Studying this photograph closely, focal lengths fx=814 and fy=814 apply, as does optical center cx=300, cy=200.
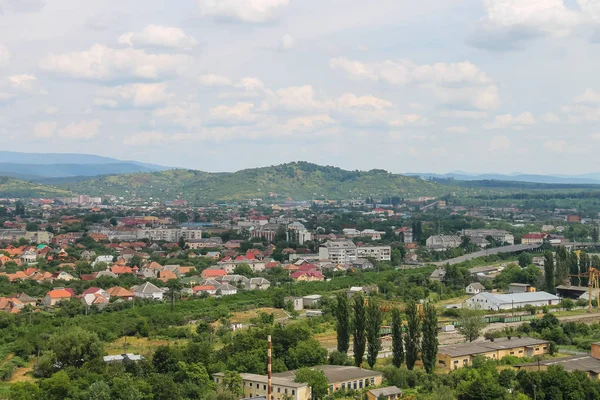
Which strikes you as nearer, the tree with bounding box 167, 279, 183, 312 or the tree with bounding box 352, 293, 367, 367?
the tree with bounding box 352, 293, 367, 367

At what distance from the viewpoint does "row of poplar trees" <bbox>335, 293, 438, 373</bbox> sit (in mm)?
25547

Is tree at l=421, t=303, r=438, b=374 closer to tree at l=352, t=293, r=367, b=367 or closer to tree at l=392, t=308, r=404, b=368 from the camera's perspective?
tree at l=392, t=308, r=404, b=368

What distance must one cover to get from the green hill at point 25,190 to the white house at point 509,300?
132621mm

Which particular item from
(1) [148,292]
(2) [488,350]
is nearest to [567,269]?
(2) [488,350]

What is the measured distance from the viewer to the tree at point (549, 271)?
43.3 meters

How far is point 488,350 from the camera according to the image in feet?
89.9

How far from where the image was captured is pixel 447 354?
2680 centimetres

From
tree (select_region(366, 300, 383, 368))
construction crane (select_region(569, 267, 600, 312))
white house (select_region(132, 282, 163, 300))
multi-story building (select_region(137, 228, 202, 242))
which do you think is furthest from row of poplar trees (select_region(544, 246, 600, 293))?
multi-story building (select_region(137, 228, 202, 242))

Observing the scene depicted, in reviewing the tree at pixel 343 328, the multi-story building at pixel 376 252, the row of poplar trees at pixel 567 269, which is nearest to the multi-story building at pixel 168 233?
the multi-story building at pixel 376 252

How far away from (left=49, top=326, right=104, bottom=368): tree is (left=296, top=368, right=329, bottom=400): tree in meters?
7.19

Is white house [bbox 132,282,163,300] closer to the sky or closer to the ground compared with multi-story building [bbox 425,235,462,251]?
closer to the sky

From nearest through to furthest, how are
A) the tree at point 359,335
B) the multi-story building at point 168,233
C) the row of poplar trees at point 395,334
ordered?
the row of poplar trees at point 395,334, the tree at point 359,335, the multi-story building at point 168,233

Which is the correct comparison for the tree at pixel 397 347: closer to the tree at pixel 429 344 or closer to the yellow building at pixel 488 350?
the tree at pixel 429 344

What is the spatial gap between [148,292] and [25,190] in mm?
133363
